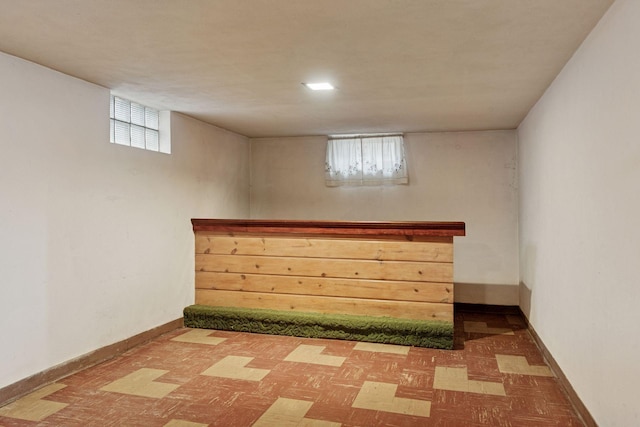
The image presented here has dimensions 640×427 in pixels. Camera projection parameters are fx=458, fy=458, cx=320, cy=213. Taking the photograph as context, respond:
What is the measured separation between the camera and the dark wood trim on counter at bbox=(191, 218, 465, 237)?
14.4 ft

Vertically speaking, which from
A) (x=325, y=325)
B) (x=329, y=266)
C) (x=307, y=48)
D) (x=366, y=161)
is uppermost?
(x=307, y=48)

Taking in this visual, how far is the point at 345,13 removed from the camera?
7.89ft

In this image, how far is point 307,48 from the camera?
298cm

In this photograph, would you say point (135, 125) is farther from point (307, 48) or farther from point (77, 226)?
point (307, 48)

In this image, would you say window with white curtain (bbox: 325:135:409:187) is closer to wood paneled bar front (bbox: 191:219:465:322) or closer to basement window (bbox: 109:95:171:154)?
wood paneled bar front (bbox: 191:219:465:322)

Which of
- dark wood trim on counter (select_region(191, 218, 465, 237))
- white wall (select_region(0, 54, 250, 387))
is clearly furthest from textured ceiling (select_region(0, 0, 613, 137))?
dark wood trim on counter (select_region(191, 218, 465, 237))

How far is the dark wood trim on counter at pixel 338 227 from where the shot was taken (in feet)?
14.4

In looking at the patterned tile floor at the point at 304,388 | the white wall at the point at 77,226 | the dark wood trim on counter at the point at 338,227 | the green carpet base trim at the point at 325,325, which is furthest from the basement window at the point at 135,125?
the patterned tile floor at the point at 304,388

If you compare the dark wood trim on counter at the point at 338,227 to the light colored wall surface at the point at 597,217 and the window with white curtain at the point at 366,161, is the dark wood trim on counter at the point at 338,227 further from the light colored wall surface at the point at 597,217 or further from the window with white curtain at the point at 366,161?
the window with white curtain at the point at 366,161

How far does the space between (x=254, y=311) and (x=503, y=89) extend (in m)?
3.30

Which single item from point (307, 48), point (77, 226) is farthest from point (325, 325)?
point (307, 48)

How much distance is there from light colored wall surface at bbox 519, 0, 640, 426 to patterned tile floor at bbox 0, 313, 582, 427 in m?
0.48

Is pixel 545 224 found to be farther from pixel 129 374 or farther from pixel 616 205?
pixel 129 374

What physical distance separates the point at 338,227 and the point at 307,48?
86.0 inches
